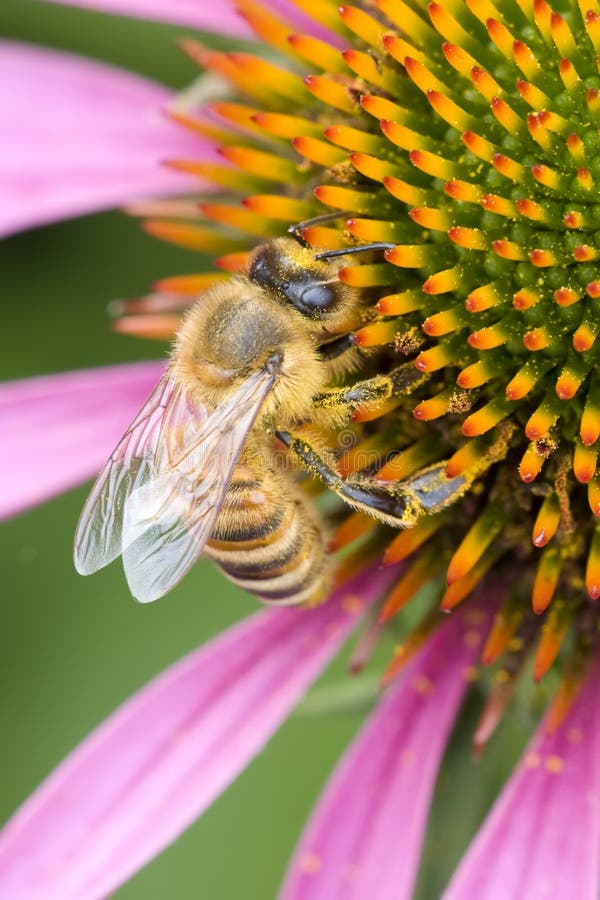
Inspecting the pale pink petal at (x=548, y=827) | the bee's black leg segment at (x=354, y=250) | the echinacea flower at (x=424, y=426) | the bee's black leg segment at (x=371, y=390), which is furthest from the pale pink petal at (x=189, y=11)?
the pale pink petal at (x=548, y=827)

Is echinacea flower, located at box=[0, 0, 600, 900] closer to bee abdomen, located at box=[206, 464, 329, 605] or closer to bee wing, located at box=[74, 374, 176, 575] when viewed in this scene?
bee abdomen, located at box=[206, 464, 329, 605]

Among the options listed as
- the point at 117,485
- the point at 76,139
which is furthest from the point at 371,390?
the point at 76,139

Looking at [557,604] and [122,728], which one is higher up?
[557,604]

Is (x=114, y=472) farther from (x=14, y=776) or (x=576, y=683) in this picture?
(x=14, y=776)

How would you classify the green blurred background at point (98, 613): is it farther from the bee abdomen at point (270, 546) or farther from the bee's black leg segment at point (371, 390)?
the bee's black leg segment at point (371, 390)

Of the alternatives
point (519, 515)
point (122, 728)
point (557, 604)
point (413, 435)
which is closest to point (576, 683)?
point (557, 604)
